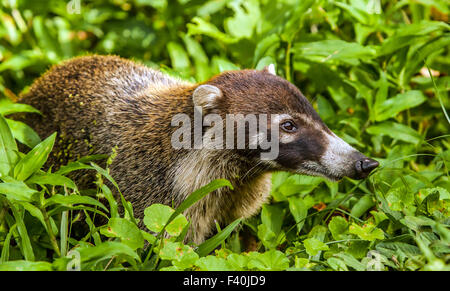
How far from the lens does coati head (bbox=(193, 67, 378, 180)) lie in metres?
3.76

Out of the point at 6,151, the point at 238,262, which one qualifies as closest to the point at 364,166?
the point at 238,262

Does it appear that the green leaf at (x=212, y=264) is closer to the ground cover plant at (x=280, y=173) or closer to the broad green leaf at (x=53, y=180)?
the ground cover plant at (x=280, y=173)

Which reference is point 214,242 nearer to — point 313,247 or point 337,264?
point 313,247

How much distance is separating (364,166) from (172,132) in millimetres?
1532

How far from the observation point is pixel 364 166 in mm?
3631

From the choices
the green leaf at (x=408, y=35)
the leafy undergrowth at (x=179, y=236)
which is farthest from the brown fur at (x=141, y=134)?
the green leaf at (x=408, y=35)

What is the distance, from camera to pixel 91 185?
14.8 feet

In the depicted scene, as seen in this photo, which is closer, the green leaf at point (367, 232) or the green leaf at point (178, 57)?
the green leaf at point (367, 232)

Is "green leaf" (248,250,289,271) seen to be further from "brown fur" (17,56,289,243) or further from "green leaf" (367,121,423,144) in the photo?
"green leaf" (367,121,423,144)

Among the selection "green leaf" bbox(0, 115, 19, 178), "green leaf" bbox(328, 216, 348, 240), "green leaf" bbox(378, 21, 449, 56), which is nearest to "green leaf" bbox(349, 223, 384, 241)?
"green leaf" bbox(328, 216, 348, 240)

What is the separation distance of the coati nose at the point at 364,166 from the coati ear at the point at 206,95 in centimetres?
117

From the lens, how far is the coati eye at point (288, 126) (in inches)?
152

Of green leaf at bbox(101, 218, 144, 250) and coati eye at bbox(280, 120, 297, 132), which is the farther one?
coati eye at bbox(280, 120, 297, 132)
